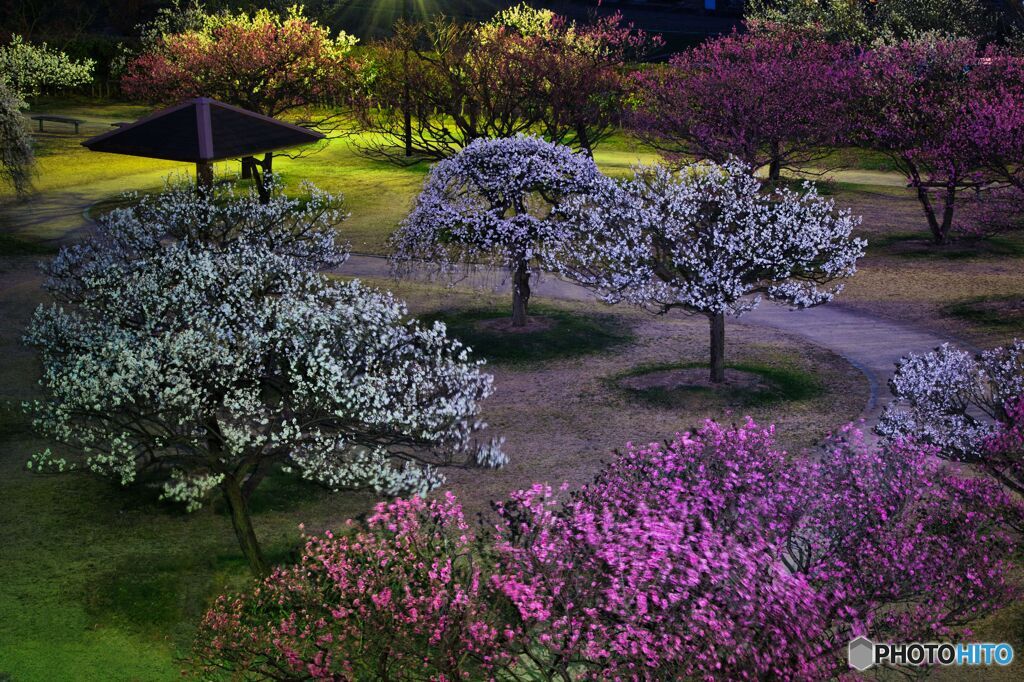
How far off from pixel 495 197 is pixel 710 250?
4169 mm

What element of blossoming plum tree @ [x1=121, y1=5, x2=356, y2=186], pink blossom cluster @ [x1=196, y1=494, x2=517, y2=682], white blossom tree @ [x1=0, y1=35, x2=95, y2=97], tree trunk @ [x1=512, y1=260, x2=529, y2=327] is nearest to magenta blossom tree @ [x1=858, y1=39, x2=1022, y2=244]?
tree trunk @ [x1=512, y1=260, x2=529, y2=327]

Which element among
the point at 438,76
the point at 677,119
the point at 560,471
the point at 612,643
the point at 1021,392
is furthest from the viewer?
the point at 438,76

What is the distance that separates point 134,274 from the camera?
14.5 meters

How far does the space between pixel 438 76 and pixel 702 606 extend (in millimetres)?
32526

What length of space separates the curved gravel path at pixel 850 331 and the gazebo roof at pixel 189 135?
522 centimetres

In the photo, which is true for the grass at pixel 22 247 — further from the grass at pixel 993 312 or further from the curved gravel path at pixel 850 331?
the grass at pixel 993 312

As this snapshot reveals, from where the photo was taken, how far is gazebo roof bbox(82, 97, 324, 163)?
17547 mm

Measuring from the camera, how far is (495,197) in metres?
19.7

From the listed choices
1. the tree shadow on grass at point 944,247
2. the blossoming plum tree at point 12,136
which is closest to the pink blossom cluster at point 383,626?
the tree shadow on grass at point 944,247

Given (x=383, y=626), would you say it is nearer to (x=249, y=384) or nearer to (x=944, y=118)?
(x=249, y=384)

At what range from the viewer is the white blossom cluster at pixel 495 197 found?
1923 cm

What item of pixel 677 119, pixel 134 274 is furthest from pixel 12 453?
pixel 677 119

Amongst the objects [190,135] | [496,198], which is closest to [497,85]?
[496,198]

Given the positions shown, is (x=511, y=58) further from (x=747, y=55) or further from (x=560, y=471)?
(x=560, y=471)
